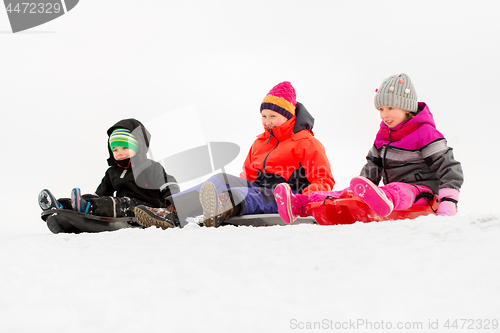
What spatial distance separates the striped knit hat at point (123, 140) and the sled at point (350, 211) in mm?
1436

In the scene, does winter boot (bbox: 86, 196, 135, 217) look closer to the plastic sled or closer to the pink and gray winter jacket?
the plastic sled

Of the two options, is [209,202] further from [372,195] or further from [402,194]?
[402,194]

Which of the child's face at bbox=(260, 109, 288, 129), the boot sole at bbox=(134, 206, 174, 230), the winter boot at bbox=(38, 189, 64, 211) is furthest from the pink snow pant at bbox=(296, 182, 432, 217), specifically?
the winter boot at bbox=(38, 189, 64, 211)

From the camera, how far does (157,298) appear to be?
905 millimetres

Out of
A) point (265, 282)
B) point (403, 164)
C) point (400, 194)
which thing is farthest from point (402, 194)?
point (265, 282)

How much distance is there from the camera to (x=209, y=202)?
199 centimetres

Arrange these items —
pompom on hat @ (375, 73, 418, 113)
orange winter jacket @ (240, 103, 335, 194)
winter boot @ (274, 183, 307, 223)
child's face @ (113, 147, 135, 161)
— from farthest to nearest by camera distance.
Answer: child's face @ (113, 147, 135, 161) < orange winter jacket @ (240, 103, 335, 194) < pompom on hat @ (375, 73, 418, 113) < winter boot @ (274, 183, 307, 223)

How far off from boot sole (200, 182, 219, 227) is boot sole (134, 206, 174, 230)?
10.6 inches

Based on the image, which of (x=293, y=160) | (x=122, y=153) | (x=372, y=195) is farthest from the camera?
(x=122, y=153)

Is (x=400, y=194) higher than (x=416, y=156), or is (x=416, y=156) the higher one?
(x=416, y=156)

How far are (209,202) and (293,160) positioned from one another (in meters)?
0.68

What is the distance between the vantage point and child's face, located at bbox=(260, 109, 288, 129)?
2494 millimetres

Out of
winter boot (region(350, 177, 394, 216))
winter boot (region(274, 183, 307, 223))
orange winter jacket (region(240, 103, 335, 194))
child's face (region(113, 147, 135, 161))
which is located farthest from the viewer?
child's face (region(113, 147, 135, 161))

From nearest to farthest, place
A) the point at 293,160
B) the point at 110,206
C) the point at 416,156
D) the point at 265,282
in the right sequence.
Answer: the point at 265,282, the point at 416,156, the point at 293,160, the point at 110,206
